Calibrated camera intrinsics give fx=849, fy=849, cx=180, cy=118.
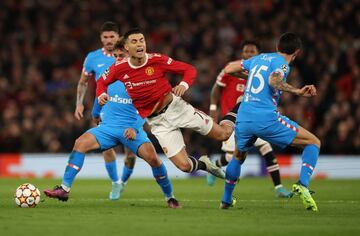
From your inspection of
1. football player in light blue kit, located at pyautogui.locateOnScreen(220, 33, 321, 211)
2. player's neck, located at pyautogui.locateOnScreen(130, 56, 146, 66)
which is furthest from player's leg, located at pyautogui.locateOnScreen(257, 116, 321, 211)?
player's neck, located at pyautogui.locateOnScreen(130, 56, 146, 66)

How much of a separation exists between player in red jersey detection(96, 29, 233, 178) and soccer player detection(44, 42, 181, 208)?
0.77ft

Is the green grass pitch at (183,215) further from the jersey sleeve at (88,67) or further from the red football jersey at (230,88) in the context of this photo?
the jersey sleeve at (88,67)

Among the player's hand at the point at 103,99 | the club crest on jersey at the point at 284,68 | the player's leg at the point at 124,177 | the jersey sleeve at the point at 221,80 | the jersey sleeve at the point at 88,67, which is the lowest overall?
the player's leg at the point at 124,177

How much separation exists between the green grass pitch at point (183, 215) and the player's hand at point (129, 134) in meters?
0.94

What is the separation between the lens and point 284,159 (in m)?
20.0

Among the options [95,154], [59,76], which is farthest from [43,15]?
[95,154]

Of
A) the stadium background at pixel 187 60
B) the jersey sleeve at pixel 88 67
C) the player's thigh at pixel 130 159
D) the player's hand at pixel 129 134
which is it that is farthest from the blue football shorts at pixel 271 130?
the jersey sleeve at pixel 88 67

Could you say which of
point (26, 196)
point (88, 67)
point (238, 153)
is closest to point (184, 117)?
point (238, 153)

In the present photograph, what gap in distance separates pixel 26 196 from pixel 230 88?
4715 mm

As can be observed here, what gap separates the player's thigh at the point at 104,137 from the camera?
11.4 meters

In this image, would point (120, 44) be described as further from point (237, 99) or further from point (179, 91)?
point (237, 99)

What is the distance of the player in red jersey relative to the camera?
11094 mm

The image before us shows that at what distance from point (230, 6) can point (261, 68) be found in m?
14.0

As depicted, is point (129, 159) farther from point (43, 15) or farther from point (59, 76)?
point (43, 15)
